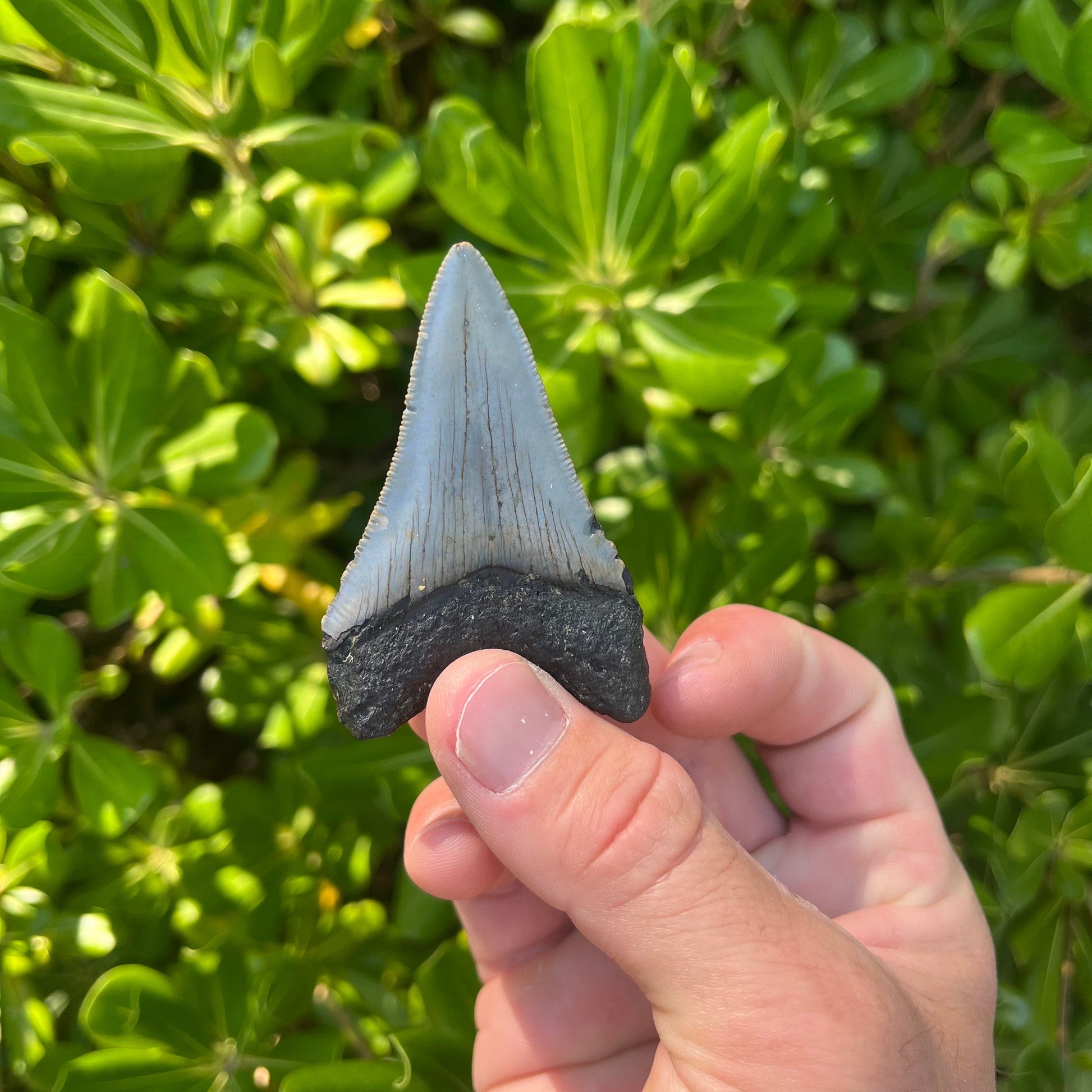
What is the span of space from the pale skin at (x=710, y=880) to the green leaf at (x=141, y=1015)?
681 millimetres

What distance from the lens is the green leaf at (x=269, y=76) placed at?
144 centimetres

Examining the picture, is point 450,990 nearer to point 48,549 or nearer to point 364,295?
point 48,549

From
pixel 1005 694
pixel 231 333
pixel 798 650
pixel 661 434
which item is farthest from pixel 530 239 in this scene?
pixel 1005 694

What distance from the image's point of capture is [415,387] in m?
1.18

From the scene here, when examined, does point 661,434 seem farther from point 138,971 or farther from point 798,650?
point 138,971

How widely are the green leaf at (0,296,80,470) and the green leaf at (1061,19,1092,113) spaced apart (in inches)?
83.7

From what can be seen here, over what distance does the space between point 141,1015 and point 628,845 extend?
1.35 meters

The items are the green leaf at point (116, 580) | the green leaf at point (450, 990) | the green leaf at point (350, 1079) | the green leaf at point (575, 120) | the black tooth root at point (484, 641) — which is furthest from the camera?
the green leaf at point (450, 990)

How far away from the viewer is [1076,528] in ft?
5.34

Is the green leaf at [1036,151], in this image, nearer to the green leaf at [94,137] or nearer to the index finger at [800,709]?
the index finger at [800,709]

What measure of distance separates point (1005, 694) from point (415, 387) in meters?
1.83

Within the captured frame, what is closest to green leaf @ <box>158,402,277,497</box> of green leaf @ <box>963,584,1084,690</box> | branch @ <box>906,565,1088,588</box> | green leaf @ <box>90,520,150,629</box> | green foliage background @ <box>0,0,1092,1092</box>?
green foliage background @ <box>0,0,1092,1092</box>

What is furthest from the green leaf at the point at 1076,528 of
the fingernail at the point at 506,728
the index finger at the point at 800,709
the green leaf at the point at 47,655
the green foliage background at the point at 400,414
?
the green leaf at the point at 47,655

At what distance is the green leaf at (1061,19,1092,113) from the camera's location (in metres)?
1.68
